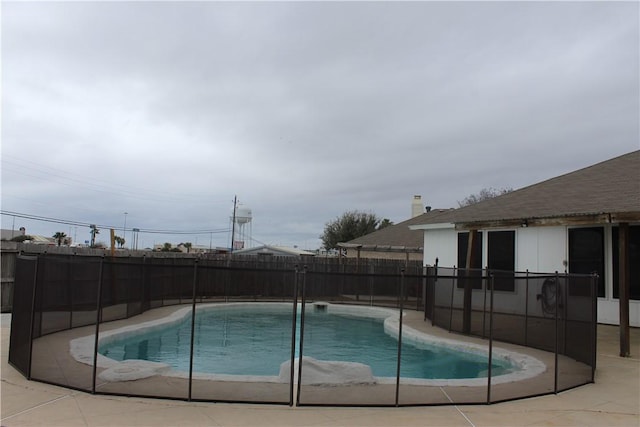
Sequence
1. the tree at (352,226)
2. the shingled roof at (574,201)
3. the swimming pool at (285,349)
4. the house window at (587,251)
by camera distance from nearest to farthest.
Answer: the swimming pool at (285,349) → the shingled roof at (574,201) → the house window at (587,251) → the tree at (352,226)

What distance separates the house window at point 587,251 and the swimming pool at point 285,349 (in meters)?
5.50

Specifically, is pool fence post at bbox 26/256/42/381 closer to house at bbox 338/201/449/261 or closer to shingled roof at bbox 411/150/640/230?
shingled roof at bbox 411/150/640/230

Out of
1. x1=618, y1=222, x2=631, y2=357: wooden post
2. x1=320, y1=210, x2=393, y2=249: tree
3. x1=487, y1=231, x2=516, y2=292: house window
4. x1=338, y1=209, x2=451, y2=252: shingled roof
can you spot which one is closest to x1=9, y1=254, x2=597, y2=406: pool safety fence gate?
x1=618, y1=222, x2=631, y2=357: wooden post

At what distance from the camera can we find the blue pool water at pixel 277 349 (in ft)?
29.7

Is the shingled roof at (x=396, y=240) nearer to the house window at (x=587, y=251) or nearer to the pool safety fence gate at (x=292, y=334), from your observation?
the pool safety fence gate at (x=292, y=334)

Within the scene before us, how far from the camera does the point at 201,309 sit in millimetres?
16672

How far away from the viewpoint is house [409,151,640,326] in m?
12.6

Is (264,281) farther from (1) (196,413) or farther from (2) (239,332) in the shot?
(1) (196,413)

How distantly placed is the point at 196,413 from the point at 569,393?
543 cm

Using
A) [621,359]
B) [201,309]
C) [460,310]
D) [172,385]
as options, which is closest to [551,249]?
[460,310]

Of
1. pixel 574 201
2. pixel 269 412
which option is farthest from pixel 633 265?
pixel 269 412

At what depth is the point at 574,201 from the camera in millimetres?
14031

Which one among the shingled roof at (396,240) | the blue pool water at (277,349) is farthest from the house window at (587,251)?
the shingled roof at (396,240)

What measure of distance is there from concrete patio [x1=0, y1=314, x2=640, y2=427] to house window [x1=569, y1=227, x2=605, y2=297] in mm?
7890
